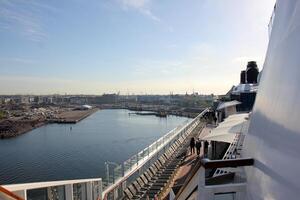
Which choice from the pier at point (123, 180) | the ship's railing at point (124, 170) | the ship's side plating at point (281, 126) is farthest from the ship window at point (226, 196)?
the ship's railing at point (124, 170)

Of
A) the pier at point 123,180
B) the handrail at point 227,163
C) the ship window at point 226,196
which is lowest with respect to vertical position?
the pier at point 123,180

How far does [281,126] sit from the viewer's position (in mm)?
1621

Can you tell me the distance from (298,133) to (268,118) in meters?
0.65

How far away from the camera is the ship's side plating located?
1415 millimetres

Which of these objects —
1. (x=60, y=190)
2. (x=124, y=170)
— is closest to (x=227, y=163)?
(x=60, y=190)

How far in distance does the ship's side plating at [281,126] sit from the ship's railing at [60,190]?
2.76m

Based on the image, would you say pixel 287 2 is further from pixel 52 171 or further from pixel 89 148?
pixel 89 148

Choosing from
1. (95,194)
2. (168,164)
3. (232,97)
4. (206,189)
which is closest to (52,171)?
(168,164)

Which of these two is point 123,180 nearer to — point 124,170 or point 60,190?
point 124,170

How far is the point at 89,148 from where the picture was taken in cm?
3744

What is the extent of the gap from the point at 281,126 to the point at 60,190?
5573 millimetres

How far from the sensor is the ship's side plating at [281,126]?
142 centimetres

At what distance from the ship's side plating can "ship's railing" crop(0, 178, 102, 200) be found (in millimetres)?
2762

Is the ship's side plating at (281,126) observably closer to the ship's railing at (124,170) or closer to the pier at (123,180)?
the pier at (123,180)
